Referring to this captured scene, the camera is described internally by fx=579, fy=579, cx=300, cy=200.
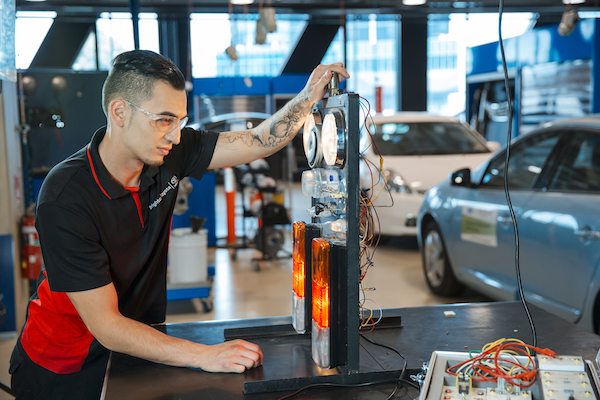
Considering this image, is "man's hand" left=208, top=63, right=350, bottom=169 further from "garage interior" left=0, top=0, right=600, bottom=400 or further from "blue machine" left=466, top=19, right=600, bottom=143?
"blue machine" left=466, top=19, right=600, bottom=143

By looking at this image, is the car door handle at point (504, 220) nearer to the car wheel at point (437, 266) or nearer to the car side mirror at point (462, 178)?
the car side mirror at point (462, 178)

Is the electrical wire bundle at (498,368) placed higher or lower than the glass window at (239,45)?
lower

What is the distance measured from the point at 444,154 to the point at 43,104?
3984 mm

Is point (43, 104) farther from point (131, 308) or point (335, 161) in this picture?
point (335, 161)

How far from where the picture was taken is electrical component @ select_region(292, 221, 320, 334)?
1.35 meters

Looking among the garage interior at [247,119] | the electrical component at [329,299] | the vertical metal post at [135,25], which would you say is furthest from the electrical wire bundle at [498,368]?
the vertical metal post at [135,25]

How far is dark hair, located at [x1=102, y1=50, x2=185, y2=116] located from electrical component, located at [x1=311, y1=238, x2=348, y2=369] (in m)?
0.59

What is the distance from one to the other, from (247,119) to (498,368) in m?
5.66

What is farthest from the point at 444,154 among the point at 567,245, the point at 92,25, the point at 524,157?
the point at 92,25

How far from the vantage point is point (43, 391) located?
1.60m

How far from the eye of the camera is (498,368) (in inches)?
44.2

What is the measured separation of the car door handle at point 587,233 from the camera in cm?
259

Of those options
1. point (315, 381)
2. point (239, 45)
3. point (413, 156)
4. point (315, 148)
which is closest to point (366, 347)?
point (315, 381)

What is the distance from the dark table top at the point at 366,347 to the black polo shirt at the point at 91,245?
0.60 ft
